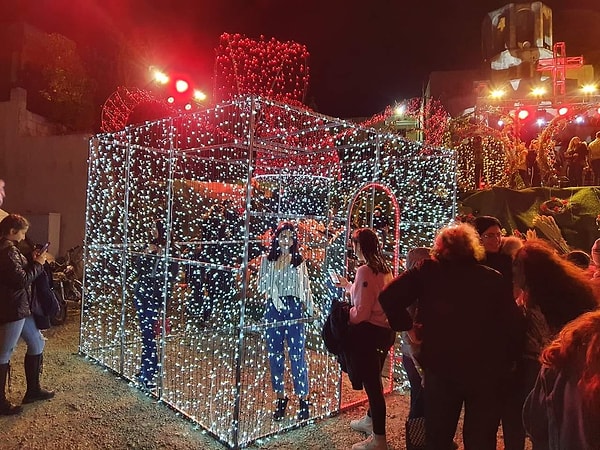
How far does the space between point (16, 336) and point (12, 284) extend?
0.46m

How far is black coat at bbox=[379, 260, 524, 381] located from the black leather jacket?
3.11 meters

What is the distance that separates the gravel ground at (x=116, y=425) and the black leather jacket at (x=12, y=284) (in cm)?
88

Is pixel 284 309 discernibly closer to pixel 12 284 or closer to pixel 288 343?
pixel 288 343

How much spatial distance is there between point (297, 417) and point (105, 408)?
1.71 meters

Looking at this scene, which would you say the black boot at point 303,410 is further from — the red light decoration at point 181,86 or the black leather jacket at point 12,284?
the red light decoration at point 181,86

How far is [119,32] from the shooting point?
586 inches

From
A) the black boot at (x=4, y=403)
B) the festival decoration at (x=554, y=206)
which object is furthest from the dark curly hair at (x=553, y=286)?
the festival decoration at (x=554, y=206)

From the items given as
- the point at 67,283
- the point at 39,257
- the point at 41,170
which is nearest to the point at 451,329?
the point at 39,257

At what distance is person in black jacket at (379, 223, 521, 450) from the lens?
2.29 m

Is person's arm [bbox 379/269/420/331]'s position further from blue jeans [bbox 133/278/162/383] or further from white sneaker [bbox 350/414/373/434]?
blue jeans [bbox 133/278/162/383]

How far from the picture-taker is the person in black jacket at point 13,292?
367cm

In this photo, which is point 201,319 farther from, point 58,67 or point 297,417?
point 58,67

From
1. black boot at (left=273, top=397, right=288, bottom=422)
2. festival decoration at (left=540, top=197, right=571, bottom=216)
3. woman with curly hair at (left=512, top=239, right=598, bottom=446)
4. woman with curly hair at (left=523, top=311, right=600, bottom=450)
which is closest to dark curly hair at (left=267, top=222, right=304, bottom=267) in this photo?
black boot at (left=273, top=397, right=288, bottom=422)

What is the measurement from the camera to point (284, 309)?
390 cm
